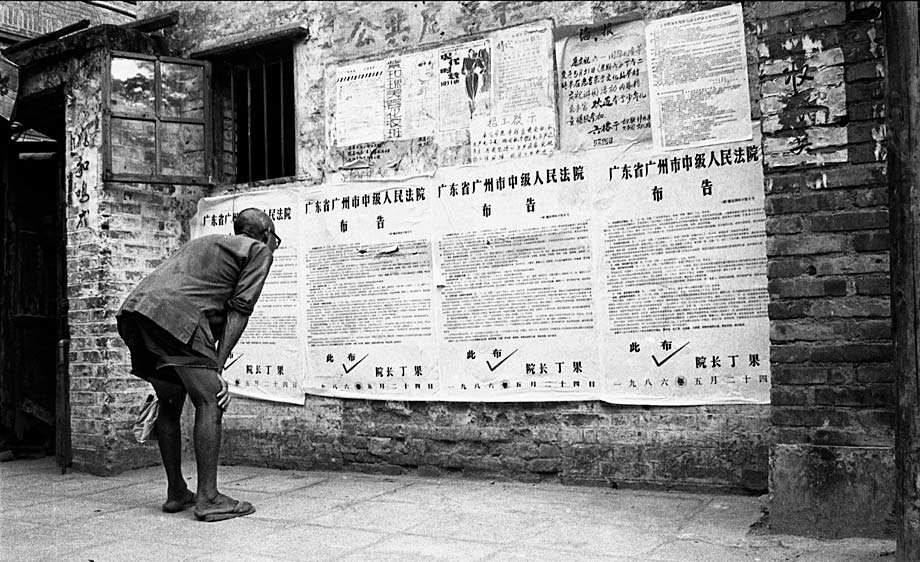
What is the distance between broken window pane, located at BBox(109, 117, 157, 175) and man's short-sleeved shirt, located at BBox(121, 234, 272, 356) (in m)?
2.05

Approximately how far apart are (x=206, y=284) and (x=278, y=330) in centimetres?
178

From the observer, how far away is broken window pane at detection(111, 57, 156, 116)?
6488 millimetres

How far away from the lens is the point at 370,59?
20.3ft

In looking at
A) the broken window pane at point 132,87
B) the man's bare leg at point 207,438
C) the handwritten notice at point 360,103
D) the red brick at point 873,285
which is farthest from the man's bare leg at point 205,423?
the red brick at point 873,285

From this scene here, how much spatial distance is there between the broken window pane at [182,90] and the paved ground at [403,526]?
115 inches

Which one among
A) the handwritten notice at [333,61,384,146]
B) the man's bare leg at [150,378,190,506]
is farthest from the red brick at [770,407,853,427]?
the handwritten notice at [333,61,384,146]

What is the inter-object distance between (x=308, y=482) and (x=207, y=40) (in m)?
3.68

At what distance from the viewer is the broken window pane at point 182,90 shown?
668cm

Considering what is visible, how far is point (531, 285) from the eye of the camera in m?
5.52

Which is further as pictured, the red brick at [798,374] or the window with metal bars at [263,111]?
the window with metal bars at [263,111]

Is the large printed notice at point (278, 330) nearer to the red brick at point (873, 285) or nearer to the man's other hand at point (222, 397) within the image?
the man's other hand at point (222, 397)

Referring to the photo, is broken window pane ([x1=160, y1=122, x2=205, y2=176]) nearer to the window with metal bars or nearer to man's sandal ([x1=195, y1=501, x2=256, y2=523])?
the window with metal bars

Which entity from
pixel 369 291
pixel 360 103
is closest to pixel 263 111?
pixel 360 103

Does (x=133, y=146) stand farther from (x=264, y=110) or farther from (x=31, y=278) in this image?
(x=31, y=278)
